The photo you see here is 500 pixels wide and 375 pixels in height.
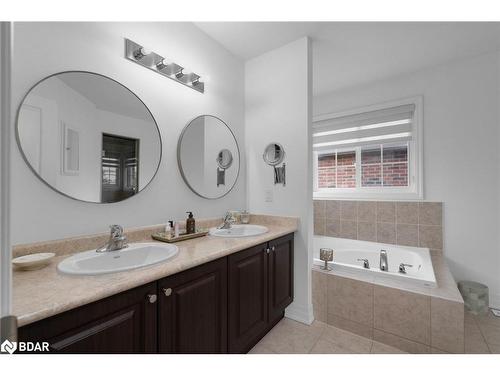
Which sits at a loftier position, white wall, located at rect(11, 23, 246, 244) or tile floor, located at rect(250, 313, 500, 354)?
white wall, located at rect(11, 23, 246, 244)

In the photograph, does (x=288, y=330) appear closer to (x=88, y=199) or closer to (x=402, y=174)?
(x=88, y=199)

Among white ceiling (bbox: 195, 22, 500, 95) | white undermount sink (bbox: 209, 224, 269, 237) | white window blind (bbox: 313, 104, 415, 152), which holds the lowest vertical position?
white undermount sink (bbox: 209, 224, 269, 237)

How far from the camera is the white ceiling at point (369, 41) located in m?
1.88

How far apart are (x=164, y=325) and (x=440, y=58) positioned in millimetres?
3396

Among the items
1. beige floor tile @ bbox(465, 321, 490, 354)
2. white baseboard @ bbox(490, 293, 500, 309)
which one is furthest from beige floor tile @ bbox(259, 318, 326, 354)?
white baseboard @ bbox(490, 293, 500, 309)

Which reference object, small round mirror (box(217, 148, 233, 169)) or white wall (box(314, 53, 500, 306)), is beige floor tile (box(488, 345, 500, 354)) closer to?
white wall (box(314, 53, 500, 306))

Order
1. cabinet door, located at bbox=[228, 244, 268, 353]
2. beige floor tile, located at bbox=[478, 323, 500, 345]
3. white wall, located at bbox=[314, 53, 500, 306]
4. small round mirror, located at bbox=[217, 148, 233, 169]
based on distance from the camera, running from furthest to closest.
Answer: white wall, located at bbox=[314, 53, 500, 306]
small round mirror, located at bbox=[217, 148, 233, 169]
beige floor tile, located at bbox=[478, 323, 500, 345]
cabinet door, located at bbox=[228, 244, 268, 353]

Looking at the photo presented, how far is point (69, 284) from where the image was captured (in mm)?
787

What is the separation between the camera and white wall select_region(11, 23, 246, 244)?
1.04m

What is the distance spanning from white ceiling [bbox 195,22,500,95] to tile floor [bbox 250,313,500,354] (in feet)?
8.41

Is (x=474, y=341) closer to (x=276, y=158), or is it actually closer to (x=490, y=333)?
(x=490, y=333)

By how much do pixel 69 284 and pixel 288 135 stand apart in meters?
1.85

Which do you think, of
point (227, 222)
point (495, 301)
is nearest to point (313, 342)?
point (227, 222)

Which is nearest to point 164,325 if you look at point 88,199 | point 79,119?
point 88,199
